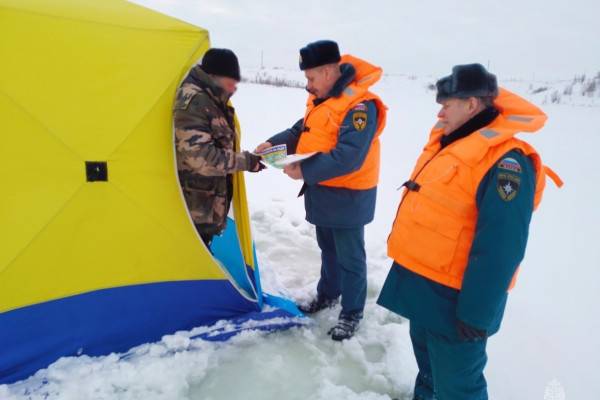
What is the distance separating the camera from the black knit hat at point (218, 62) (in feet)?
7.38

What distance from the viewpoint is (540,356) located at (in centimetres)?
247

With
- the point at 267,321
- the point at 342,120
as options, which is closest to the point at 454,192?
the point at 342,120

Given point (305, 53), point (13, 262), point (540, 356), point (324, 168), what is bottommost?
point (540, 356)

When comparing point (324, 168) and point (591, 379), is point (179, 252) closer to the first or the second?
point (324, 168)

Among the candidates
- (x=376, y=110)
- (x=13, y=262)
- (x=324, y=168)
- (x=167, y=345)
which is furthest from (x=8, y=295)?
(x=376, y=110)

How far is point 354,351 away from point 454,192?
4.37ft

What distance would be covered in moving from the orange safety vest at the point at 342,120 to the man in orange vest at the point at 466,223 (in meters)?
0.66

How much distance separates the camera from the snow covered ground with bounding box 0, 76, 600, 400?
2.11m

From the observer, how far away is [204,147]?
220 centimetres

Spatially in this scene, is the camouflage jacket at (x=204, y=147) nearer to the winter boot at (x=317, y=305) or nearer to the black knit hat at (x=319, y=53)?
the black knit hat at (x=319, y=53)

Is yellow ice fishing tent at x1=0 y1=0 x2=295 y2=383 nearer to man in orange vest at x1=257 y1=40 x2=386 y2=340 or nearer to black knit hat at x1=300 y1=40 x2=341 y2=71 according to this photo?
black knit hat at x1=300 y1=40 x2=341 y2=71

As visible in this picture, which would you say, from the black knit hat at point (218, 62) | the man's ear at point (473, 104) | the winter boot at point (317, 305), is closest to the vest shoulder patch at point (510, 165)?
the man's ear at point (473, 104)

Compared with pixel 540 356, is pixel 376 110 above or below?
above

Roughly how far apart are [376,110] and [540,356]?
169 cm
